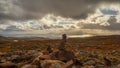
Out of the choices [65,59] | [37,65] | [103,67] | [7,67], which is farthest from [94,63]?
[7,67]

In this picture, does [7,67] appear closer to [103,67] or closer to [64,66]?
[64,66]

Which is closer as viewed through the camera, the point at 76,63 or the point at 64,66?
the point at 64,66

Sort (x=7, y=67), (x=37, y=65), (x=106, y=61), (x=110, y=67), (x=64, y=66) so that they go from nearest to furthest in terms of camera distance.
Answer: (x=64, y=66) < (x=37, y=65) < (x=7, y=67) < (x=110, y=67) < (x=106, y=61)

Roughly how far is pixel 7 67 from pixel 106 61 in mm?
21689

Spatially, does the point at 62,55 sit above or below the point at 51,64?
above

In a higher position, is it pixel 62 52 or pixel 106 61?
pixel 62 52

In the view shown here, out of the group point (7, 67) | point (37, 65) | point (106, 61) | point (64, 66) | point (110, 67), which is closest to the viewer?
point (64, 66)

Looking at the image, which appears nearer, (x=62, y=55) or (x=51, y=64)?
(x=51, y=64)

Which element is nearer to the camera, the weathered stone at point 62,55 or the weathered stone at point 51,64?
the weathered stone at point 51,64

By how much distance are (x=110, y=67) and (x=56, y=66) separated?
15.2 meters

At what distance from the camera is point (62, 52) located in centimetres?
4647

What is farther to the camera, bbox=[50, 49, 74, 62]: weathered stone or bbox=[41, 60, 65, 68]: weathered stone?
bbox=[50, 49, 74, 62]: weathered stone

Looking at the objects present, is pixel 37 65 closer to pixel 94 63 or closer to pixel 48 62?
pixel 48 62

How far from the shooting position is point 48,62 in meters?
38.0
